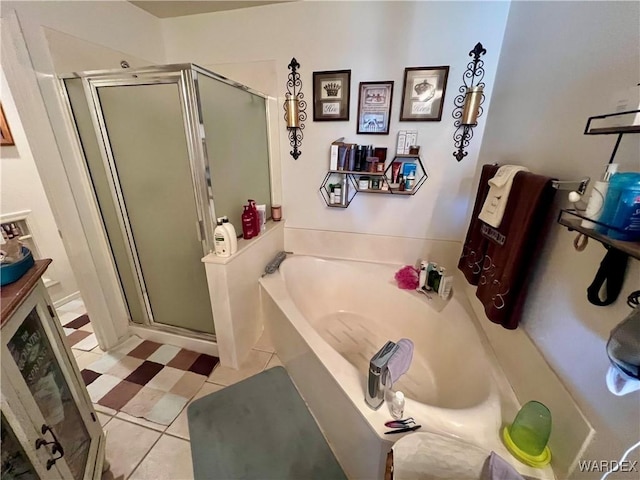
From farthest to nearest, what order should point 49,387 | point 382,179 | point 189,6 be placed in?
point 382,179 → point 189,6 → point 49,387

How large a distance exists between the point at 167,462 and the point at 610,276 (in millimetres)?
1852

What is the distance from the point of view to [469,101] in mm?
1521

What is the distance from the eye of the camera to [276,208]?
6.83 feet

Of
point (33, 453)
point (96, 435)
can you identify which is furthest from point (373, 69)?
point (96, 435)

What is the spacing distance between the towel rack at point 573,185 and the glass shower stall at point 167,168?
1513 mm

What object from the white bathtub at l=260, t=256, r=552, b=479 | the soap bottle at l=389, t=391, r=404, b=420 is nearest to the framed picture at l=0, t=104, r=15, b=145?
the white bathtub at l=260, t=256, r=552, b=479

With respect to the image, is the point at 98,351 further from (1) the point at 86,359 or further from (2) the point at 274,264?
(2) the point at 274,264

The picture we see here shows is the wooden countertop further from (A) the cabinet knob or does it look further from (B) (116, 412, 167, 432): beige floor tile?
(B) (116, 412, 167, 432): beige floor tile

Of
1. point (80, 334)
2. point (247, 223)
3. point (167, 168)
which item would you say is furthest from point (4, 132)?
point (247, 223)

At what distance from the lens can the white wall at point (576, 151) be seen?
0.68 meters

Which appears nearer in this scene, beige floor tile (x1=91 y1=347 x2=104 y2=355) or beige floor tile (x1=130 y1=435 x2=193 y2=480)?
beige floor tile (x1=130 y1=435 x2=193 y2=480)

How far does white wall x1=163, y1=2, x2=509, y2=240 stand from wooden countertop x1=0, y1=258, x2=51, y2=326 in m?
1.54

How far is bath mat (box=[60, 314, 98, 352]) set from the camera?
1845 millimetres

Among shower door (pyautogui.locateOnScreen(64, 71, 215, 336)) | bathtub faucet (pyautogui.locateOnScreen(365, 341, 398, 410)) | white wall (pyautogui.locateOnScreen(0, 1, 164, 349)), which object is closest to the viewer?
bathtub faucet (pyautogui.locateOnScreen(365, 341, 398, 410))
